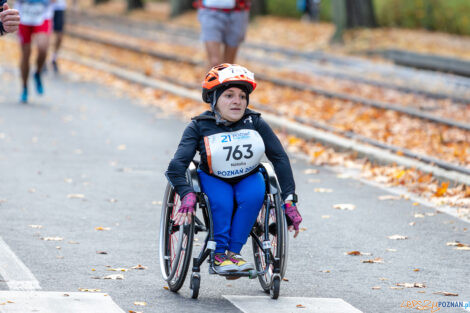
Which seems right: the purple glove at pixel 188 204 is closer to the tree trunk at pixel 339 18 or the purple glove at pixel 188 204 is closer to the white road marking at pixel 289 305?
the white road marking at pixel 289 305

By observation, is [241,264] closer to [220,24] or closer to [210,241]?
[210,241]

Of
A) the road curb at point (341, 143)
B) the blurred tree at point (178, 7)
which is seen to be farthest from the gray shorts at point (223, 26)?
the blurred tree at point (178, 7)

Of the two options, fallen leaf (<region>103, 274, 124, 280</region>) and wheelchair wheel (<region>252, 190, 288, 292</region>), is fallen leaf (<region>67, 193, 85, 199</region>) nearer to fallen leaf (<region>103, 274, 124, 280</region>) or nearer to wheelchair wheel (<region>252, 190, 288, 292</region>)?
fallen leaf (<region>103, 274, 124, 280</region>)

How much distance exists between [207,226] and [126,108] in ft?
32.0

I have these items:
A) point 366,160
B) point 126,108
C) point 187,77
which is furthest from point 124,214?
point 187,77

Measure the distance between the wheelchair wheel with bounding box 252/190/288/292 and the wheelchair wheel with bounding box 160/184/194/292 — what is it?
1.48 feet

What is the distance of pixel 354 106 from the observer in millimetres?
14836

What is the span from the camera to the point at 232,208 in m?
5.52

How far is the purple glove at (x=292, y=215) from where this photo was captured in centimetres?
548

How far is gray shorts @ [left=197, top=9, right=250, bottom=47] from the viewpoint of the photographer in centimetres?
1280

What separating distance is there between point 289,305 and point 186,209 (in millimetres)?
751

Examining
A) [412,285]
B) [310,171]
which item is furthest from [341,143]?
[412,285]

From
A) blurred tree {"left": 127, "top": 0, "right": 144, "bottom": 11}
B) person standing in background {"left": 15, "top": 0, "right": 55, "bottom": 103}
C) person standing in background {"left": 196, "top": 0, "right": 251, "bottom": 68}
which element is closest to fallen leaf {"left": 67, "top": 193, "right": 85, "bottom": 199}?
person standing in background {"left": 196, "top": 0, "right": 251, "bottom": 68}

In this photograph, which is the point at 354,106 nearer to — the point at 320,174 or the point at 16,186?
the point at 320,174
